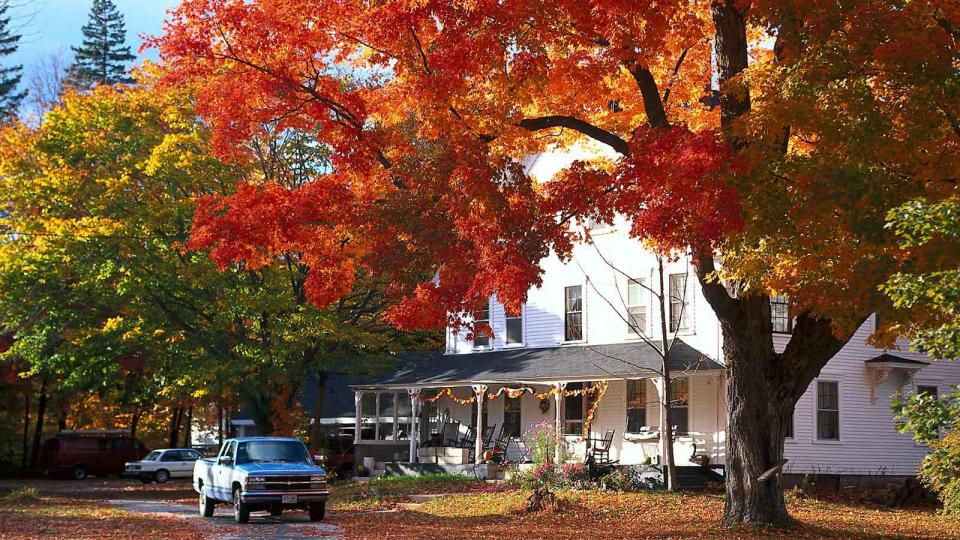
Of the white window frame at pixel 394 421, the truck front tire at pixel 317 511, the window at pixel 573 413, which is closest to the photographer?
the truck front tire at pixel 317 511

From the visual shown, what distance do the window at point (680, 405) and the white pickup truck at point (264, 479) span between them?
39.1 feet

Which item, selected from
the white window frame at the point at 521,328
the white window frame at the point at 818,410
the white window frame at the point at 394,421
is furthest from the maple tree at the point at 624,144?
the white window frame at the point at 394,421

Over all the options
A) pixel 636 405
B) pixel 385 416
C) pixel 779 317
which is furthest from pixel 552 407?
pixel 385 416

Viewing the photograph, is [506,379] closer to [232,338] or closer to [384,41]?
[232,338]

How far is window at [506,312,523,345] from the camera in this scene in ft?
123

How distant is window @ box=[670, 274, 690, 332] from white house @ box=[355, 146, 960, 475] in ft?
0.13

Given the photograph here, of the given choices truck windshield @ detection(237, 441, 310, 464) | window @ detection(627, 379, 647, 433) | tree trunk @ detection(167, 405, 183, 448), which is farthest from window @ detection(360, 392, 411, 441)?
truck windshield @ detection(237, 441, 310, 464)

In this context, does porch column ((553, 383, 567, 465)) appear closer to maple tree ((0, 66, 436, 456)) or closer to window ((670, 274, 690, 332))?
window ((670, 274, 690, 332))

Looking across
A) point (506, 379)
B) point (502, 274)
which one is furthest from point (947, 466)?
point (506, 379)

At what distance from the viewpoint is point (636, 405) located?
33.2 m

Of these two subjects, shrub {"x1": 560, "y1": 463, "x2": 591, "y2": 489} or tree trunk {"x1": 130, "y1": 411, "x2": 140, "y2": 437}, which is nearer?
shrub {"x1": 560, "y1": 463, "x2": 591, "y2": 489}

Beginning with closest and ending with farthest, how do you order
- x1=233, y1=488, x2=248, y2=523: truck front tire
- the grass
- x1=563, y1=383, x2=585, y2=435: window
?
x1=233, y1=488, x2=248, y2=523: truck front tire, the grass, x1=563, y1=383, x2=585, y2=435: window

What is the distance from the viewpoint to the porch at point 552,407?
102ft

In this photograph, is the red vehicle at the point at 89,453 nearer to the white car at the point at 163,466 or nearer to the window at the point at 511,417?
the white car at the point at 163,466
